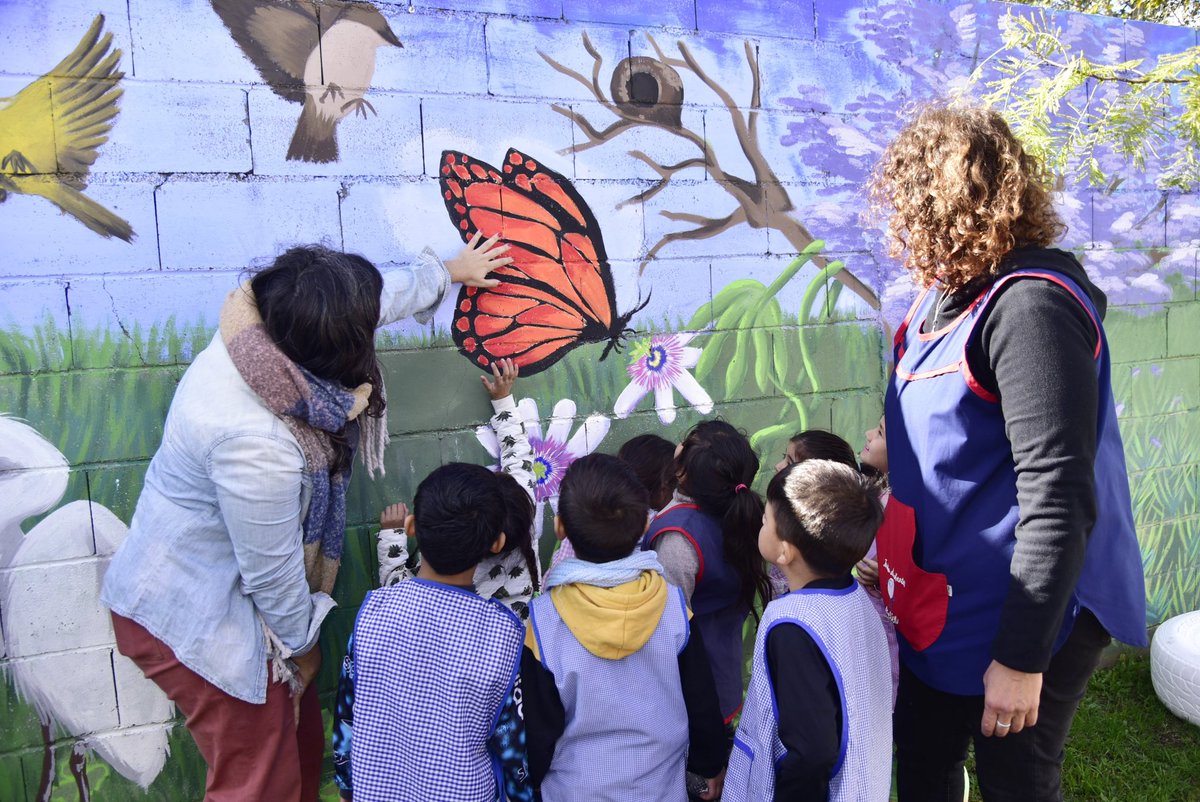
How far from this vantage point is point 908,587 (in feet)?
6.30

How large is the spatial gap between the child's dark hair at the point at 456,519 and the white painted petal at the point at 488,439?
0.64m

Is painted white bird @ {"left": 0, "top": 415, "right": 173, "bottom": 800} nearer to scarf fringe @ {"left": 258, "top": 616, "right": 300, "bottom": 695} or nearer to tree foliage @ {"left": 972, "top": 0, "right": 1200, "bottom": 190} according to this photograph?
scarf fringe @ {"left": 258, "top": 616, "right": 300, "bottom": 695}

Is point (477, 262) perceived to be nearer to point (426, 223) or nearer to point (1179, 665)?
point (426, 223)

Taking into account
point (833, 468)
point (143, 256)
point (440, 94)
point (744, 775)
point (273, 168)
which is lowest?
point (744, 775)

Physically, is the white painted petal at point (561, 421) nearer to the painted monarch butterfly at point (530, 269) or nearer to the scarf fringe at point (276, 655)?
the painted monarch butterfly at point (530, 269)

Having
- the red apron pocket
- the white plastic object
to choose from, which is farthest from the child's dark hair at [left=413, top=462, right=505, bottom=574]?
the white plastic object

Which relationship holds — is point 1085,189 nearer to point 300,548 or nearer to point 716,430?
point 716,430

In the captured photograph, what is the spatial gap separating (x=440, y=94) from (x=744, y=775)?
1.91 metres

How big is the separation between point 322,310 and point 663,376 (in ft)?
4.23

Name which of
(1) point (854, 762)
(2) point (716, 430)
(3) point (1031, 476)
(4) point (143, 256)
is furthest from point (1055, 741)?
(4) point (143, 256)

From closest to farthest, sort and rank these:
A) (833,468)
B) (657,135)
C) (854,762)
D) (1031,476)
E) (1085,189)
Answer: (1031,476) → (854,762) → (833,468) → (657,135) → (1085,189)

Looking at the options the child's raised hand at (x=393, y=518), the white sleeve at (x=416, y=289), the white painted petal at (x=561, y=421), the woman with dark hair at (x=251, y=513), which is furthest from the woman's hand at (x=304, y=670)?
the white painted petal at (x=561, y=421)

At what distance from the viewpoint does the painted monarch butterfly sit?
8.52ft

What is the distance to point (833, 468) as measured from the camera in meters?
1.92
